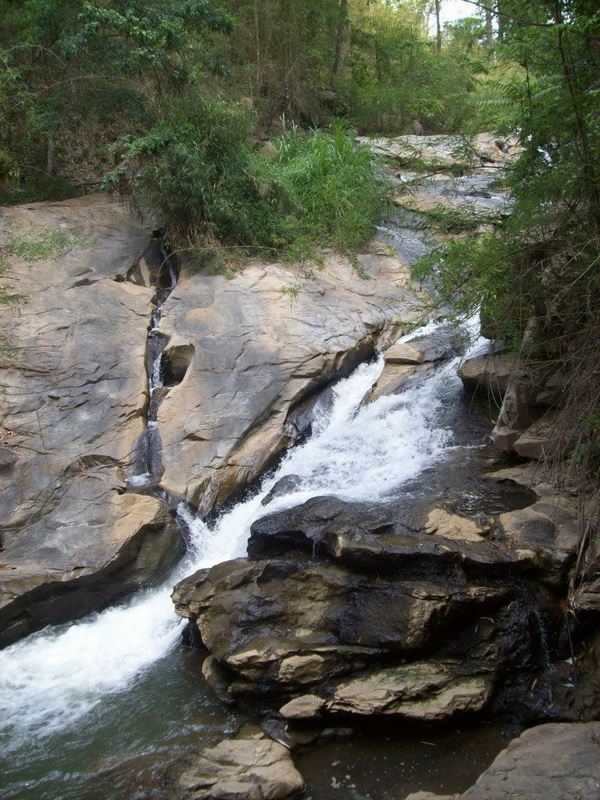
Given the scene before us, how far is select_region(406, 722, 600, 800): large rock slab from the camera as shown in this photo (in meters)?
3.25

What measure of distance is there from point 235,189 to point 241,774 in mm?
7852

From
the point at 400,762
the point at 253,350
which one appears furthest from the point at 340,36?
the point at 400,762

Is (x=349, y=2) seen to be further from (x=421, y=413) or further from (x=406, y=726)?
(x=406, y=726)

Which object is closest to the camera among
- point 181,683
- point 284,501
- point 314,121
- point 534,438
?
point 181,683

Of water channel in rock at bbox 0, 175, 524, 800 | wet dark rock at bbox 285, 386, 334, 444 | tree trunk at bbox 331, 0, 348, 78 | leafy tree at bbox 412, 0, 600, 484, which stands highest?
tree trunk at bbox 331, 0, 348, 78

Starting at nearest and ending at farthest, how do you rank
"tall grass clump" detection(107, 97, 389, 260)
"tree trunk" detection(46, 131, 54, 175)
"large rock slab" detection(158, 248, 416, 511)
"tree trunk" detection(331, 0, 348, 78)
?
"large rock slab" detection(158, 248, 416, 511), "tall grass clump" detection(107, 97, 389, 260), "tree trunk" detection(46, 131, 54, 175), "tree trunk" detection(331, 0, 348, 78)

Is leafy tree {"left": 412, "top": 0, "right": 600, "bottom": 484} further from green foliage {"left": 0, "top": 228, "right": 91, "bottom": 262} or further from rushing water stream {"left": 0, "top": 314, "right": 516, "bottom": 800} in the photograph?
green foliage {"left": 0, "top": 228, "right": 91, "bottom": 262}

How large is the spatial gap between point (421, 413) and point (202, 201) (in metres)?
4.59

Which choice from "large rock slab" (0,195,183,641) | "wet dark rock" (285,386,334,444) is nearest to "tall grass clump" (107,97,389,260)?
"large rock slab" (0,195,183,641)

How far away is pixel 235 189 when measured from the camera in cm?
943

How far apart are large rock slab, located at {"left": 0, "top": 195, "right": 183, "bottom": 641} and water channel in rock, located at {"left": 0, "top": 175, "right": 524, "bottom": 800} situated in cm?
41

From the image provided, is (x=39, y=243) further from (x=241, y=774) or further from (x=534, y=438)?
(x=241, y=774)

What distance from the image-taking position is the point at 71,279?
859cm

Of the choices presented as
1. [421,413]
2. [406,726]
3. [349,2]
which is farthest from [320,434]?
[349,2]
